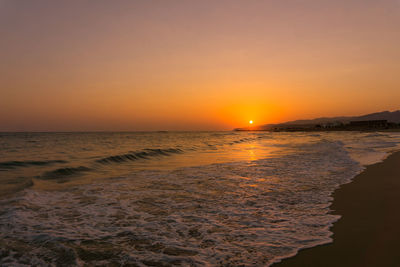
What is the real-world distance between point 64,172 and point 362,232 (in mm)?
12665

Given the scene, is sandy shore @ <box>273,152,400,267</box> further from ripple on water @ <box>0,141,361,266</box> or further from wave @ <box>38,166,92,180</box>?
wave @ <box>38,166,92,180</box>

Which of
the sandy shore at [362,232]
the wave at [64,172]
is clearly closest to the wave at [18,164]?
the wave at [64,172]

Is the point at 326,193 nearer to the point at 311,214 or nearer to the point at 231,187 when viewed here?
the point at 311,214

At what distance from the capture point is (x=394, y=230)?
14.6 ft

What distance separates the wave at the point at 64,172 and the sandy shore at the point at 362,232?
36.8ft

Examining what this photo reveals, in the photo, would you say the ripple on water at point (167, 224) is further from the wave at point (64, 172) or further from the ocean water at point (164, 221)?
the wave at point (64, 172)

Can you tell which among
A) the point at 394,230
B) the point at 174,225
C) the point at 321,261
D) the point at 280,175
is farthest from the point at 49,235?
the point at 280,175

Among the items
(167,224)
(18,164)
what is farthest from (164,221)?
(18,164)

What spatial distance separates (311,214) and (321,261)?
2.25 metres

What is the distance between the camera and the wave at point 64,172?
1146 centimetres

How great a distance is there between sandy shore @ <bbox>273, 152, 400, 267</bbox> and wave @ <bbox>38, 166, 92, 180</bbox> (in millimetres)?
11202

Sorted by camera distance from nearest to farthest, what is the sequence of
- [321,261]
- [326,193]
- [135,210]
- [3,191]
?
[321,261]
[135,210]
[326,193]
[3,191]

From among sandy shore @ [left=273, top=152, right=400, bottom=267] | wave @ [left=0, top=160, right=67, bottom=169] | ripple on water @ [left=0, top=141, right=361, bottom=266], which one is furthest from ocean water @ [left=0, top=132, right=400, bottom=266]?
wave @ [left=0, top=160, right=67, bottom=169]

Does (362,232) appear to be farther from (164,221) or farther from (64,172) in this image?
(64,172)
